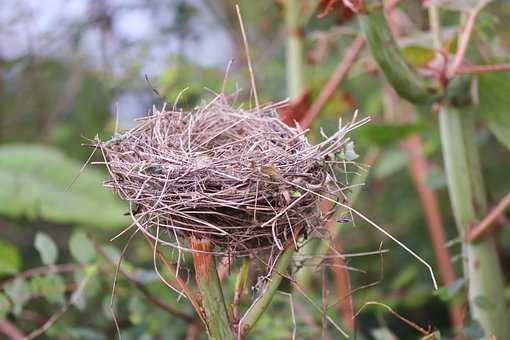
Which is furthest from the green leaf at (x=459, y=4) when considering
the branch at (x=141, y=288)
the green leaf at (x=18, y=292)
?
the green leaf at (x=18, y=292)

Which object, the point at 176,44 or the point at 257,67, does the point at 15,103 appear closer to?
the point at 176,44

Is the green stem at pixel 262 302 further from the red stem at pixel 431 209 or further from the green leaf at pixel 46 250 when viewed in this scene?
the red stem at pixel 431 209

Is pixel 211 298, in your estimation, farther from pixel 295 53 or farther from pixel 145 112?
pixel 145 112

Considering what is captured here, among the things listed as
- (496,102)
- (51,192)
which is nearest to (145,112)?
(51,192)

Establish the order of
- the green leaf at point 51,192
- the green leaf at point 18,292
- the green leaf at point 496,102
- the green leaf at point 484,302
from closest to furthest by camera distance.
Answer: the green leaf at point 484,302
the green leaf at point 496,102
the green leaf at point 18,292
the green leaf at point 51,192

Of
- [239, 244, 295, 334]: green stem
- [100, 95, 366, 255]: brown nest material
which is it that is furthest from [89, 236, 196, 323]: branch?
[239, 244, 295, 334]: green stem
